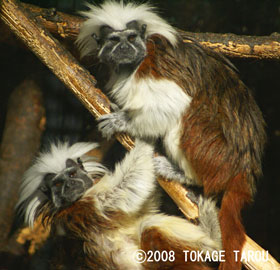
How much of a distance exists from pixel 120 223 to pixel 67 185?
1.53 ft

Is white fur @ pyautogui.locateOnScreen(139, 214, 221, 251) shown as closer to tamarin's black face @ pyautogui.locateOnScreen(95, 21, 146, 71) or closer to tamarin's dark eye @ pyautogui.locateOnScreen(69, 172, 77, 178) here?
tamarin's dark eye @ pyautogui.locateOnScreen(69, 172, 77, 178)

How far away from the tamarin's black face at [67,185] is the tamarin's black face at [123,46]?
2.69 feet

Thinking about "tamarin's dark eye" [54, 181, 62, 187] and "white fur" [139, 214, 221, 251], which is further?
"tamarin's dark eye" [54, 181, 62, 187]

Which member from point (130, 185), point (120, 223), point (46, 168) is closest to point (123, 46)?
point (130, 185)

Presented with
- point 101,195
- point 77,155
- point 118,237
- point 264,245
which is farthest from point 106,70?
point 264,245

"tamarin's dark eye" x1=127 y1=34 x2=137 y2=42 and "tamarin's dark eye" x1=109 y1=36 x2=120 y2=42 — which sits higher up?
"tamarin's dark eye" x1=127 y1=34 x2=137 y2=42

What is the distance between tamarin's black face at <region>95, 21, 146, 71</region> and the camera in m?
2.53

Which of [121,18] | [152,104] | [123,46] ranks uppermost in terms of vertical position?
[121,18]

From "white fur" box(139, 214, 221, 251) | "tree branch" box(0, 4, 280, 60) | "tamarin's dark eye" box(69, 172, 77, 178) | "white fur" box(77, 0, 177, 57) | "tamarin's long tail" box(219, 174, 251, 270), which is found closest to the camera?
"tamarin's long tail" box(219, 174, 251, 270)

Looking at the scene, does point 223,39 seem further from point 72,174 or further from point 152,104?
point 72,174

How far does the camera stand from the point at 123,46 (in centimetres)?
253

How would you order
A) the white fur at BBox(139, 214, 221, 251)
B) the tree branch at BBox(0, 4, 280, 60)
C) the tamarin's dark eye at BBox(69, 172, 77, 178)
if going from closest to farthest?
the white fur at BBox(139, 214, 221, 251) → the tamarin's dark eye at BBox(69, 172, 77, 178) → the tree branch at BBox(0, 4, 280, 60)

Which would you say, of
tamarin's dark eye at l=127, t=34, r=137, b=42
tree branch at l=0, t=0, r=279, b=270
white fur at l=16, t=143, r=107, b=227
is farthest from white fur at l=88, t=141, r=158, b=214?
tamarin's dark eye at l=127, t=34, r=137, b=42

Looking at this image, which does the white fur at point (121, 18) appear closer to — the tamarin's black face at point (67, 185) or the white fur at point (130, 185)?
the white fur at point (130, 185)
